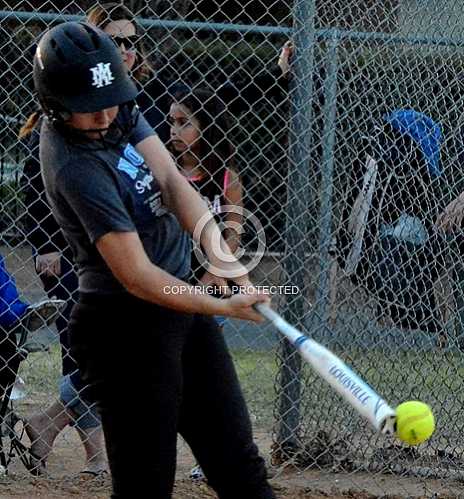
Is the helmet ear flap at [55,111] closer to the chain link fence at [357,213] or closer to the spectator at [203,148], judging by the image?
the chain link fence at [357,213]

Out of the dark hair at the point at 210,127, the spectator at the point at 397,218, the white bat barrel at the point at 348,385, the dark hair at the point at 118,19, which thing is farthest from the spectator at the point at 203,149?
the white bat barrel at the point at 348,385

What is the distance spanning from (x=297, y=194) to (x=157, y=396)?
6.85 feet

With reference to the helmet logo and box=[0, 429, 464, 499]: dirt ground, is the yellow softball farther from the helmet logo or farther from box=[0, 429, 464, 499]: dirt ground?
box=[0, 429, 464, 499]: dirt ground

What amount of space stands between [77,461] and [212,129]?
1.74m

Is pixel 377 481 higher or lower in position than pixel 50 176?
lower

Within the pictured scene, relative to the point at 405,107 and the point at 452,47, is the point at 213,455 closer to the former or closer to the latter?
the point at 405,107

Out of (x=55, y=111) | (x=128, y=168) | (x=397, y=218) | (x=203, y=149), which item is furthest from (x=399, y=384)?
(x=55, y=111)

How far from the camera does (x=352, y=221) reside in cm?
525

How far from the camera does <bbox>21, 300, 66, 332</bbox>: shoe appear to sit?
195 inches

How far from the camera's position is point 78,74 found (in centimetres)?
312

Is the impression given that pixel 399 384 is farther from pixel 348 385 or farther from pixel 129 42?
pixel 348 385

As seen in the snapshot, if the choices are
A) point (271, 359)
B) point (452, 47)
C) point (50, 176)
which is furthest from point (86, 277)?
point (271, 359)

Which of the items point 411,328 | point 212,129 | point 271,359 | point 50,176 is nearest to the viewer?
point 50,176

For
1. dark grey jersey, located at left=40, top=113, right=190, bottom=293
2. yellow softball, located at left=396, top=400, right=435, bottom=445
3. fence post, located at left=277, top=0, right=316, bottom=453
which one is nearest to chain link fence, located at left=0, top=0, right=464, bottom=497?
fence post, located at left=277, top=0, right=316, bottom=453
